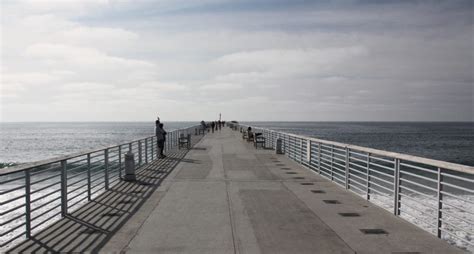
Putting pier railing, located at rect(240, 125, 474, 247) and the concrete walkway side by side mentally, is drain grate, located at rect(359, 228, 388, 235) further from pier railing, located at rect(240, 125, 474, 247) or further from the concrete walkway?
pier railing, located at rect(240, 125, 474, 247)

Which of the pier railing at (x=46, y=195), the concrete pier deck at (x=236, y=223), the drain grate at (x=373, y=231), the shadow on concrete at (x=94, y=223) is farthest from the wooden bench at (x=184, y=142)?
the drain grate at (x=373, y=231)

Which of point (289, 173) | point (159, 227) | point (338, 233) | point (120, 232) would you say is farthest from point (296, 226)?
point (289, 173)

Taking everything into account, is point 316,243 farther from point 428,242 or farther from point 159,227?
point 159,227

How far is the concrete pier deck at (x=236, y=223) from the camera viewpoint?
242 inches

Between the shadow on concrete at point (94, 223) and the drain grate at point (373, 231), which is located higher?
the drain grate at point (373, 231)

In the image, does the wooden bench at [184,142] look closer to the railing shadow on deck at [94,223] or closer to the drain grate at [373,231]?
the railing shadow on deck at [94,223]

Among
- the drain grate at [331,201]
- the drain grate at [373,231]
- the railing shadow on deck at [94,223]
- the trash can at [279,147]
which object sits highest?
the trash can at [279,147]

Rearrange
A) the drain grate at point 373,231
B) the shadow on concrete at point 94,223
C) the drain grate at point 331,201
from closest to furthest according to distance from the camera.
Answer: the shadow on concrete at point 94,223
the drain grate at point 373,231
the drain grate at point 331,201

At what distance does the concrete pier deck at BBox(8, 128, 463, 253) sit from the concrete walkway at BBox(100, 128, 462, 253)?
0.05ft

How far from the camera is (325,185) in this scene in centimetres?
1212

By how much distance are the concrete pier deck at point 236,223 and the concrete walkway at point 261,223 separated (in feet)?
0.05

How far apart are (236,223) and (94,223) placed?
2502 mm

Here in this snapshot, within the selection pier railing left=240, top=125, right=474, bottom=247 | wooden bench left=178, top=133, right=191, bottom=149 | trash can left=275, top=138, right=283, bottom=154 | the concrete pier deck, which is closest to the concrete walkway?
the concrete pier deck

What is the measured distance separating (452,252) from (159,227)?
4.49 meters
